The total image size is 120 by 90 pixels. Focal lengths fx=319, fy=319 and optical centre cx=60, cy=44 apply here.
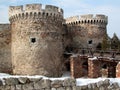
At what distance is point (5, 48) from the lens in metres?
25.9

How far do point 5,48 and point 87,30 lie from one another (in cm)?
747

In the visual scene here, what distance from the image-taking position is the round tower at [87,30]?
28391 millimetres

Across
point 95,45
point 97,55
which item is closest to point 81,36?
point 95,45

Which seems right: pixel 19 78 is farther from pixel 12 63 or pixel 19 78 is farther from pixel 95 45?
pixel 95 45

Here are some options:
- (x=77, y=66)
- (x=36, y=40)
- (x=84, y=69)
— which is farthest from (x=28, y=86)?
(x=84, y=69)

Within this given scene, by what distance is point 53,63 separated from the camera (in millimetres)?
23969

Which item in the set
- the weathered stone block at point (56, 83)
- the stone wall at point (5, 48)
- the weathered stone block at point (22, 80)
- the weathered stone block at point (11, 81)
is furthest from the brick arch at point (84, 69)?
the weathered stone block at point (11, 81)

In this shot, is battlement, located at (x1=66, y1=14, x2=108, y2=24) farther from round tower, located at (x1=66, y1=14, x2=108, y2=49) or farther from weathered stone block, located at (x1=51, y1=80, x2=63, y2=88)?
weathered stone block, located at (x1=51, y1=80, x2=63, y2=88)

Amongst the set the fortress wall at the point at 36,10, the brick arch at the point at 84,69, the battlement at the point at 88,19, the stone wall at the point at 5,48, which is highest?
the fortress wall at the point at 36,10

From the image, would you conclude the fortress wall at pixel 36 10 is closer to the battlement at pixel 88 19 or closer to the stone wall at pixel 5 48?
the stone wall at pixel 5 48

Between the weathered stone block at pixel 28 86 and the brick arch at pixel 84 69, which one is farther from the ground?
the weathered stone block at pixel 28 86

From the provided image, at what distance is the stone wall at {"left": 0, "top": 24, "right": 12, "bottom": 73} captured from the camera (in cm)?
2567

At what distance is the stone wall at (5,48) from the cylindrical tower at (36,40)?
1.49 meters

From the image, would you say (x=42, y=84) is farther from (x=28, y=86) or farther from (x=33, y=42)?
(x=33, y=42)
